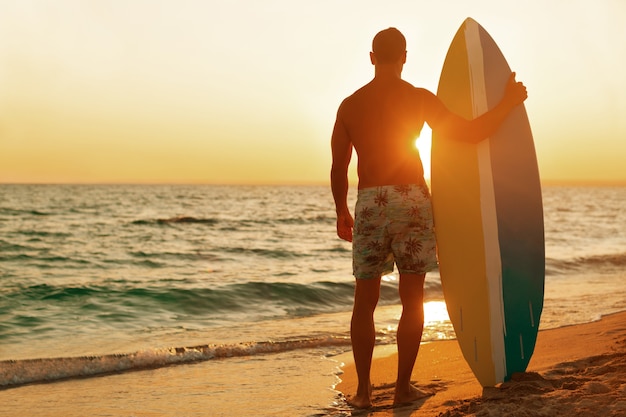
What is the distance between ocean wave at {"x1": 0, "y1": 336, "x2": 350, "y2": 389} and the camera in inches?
181

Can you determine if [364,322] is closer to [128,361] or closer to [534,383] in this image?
[534,383]

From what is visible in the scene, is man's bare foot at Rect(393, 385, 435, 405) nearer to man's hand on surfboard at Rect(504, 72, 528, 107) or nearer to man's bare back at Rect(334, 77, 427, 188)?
man's bare back at Rect(334, 77, 427, 188)

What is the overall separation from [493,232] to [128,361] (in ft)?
9.58

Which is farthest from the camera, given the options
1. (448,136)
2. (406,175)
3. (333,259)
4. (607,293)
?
(333,259)

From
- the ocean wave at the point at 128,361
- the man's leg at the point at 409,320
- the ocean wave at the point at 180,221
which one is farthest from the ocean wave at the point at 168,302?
the ocean wave at the point at 180,221

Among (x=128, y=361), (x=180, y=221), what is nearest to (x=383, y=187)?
(x=128, y=361)

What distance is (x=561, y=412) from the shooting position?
2.58 metres

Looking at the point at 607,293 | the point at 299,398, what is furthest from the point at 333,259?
the point at 299,398

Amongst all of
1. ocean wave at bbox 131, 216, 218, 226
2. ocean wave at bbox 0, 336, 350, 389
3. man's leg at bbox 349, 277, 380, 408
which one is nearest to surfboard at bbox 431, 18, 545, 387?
man's leg at bbox 349, 277, 380, 408

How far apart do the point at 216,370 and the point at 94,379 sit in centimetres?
83

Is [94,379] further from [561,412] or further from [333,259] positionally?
[333,259]

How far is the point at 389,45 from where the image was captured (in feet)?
10.0

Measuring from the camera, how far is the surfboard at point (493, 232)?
3350 millimetres

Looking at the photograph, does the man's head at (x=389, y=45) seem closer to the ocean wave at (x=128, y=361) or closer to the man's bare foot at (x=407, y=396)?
the man's bare foot at (x=407, y=396)
